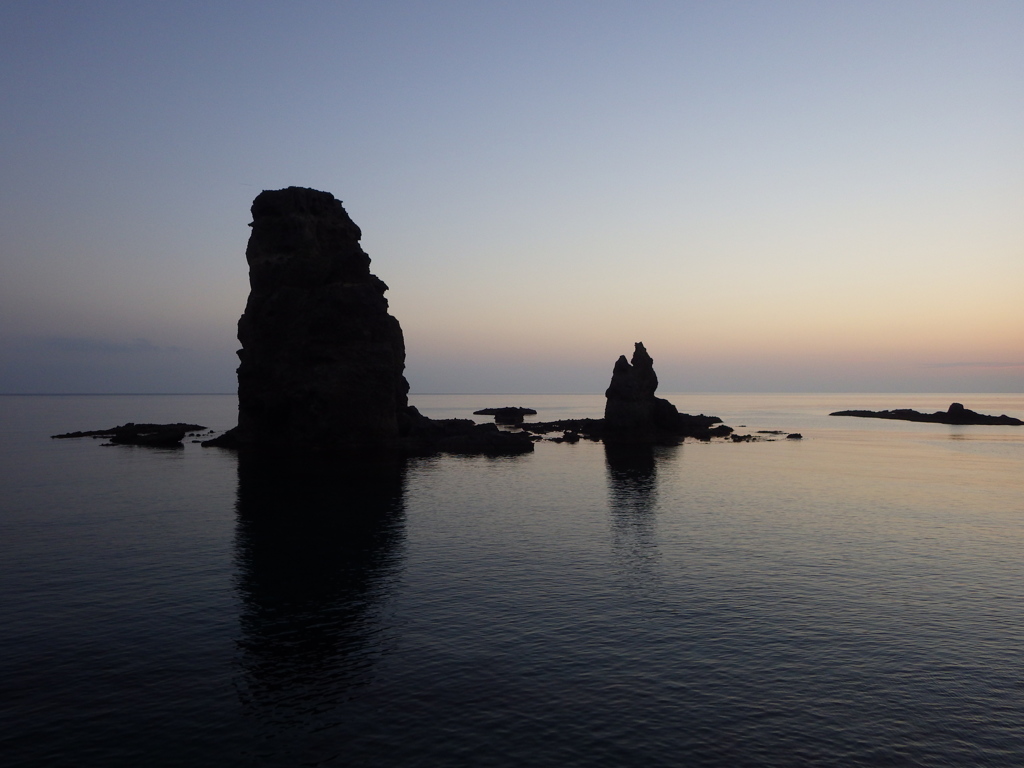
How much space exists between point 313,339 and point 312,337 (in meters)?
0.30

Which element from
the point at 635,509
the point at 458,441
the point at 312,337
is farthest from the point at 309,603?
the point at 458,441

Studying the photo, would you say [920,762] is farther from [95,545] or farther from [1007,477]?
[1007,477]

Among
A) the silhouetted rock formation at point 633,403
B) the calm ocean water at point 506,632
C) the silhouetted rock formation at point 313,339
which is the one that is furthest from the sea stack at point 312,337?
the silhouetted rock formation at point 633,403

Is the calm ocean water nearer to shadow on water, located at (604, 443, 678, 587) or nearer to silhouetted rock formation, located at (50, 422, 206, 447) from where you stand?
shadow on water, located at (604, 443, 678, 587)

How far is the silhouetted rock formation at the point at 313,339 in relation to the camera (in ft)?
301

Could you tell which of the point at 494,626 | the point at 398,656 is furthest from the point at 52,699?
the point at 494,626

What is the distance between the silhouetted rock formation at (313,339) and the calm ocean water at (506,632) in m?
32.6

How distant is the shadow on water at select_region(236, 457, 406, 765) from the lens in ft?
67.4

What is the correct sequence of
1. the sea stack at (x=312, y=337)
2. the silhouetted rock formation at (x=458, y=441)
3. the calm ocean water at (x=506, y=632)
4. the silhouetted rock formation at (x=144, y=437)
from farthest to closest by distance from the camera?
the silhouetted rock formation at (x=144, y=437) → the silhouetted rock formation at (x=458, y=441) → the sea stack at (x=312, y=337) → the calm ocean water at (x=506, y=632)

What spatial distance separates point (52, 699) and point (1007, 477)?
292ft

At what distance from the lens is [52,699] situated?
20938 millimetres

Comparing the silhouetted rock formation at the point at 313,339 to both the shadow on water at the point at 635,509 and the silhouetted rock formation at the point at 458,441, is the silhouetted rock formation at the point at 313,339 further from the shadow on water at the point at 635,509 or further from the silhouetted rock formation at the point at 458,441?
the shadow on water at the point at 635,509

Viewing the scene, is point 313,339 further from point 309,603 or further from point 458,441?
point 309,603

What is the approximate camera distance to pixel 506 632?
27156 mm
